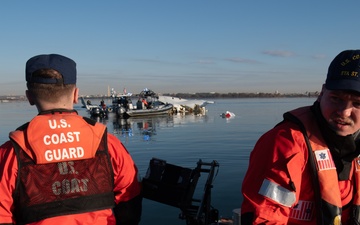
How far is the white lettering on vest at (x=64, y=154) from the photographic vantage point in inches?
88.6

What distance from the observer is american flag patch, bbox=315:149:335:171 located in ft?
6.70

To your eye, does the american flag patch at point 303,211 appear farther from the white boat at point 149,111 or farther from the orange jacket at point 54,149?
the white boat at point 149,111

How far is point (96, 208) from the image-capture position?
2393mm

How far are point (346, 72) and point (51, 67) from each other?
1.95 m

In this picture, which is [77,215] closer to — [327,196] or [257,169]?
[257,169]

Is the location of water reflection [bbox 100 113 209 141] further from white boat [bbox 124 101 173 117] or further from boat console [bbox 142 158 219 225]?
boat console [bbox 142 158 219 225]

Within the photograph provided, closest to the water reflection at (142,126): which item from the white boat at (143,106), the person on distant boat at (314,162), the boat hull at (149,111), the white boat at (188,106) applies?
the boat hull at (149,111)

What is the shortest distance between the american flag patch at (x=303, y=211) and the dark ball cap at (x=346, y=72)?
0.75 meters

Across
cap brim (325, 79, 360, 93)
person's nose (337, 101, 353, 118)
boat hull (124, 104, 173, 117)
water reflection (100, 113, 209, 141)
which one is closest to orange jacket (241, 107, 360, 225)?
person's nose (337, 101, 353, 118)

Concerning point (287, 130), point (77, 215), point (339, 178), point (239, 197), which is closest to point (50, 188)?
point (77, 215)

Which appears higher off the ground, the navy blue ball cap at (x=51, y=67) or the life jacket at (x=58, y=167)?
the navy blue ball cap at (x=51, y=67)

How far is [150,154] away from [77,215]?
12.9 meters

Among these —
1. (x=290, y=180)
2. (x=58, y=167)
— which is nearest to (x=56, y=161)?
(x=58, y=167)

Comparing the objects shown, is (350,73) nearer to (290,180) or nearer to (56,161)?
(290,180)
